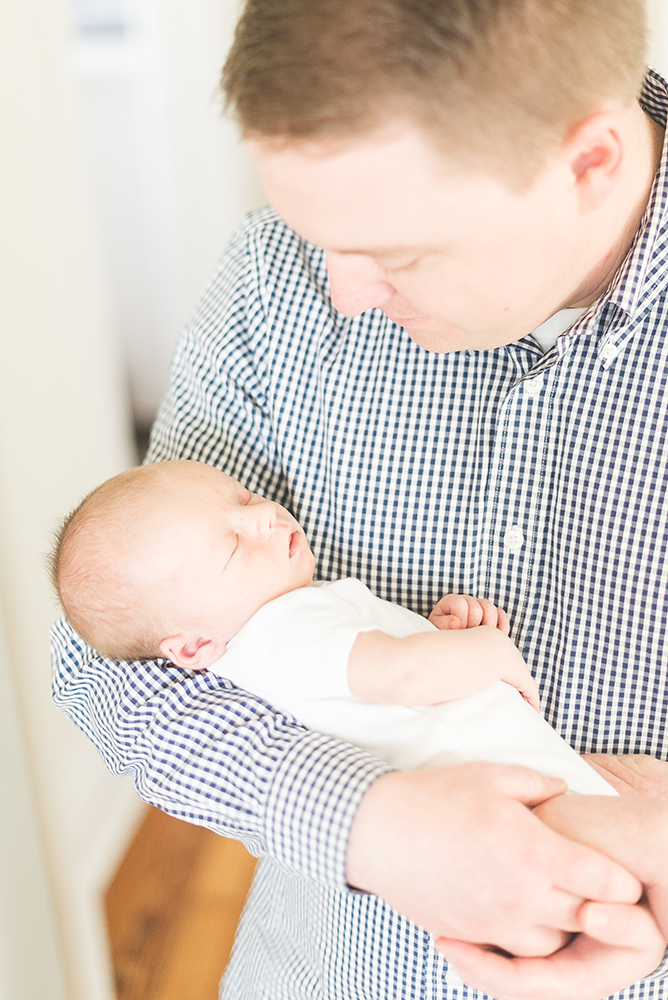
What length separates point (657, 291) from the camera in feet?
3.10

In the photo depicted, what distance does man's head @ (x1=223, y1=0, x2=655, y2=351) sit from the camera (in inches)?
28.3

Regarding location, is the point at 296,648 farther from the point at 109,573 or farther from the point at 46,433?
the point at 46,433

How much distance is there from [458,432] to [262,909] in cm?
73

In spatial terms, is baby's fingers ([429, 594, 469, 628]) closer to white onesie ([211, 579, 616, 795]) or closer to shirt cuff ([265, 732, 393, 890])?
white onesie ([211, 579, 616, 795])

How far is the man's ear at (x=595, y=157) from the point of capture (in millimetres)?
820

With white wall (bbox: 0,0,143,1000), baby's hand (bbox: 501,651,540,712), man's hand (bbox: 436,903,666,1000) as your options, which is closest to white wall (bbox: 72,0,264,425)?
white wall (bbox: 0,0,143,1000)

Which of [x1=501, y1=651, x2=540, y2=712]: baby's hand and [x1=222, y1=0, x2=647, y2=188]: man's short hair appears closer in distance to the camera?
[x1=222, y1=0, x2=647, y2=188]: man's short hair

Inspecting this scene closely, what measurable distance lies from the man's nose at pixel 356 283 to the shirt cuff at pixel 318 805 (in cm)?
46

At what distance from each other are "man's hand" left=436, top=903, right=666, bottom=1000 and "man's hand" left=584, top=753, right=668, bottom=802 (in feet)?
0.49

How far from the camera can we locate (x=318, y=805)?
2.72 feet

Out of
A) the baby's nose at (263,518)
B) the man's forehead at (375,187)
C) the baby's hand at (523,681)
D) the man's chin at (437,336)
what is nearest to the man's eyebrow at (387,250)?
the man's forehead at (375,187)

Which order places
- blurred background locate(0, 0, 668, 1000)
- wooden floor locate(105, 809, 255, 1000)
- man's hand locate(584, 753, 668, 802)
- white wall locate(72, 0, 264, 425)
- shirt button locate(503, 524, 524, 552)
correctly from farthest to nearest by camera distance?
white wall locate(72, 0, 264, 425) < wooden floor locate(105, 809, 255, 1000) < blurred background locate(0, 0, 668, 1000) < shirt button locate(503, 524, 524, 552) < man's hand locate(584, 753, 668, 802)

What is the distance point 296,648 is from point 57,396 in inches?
45.4

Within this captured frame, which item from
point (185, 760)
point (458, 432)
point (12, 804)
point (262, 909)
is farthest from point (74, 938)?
point (458, 432)
